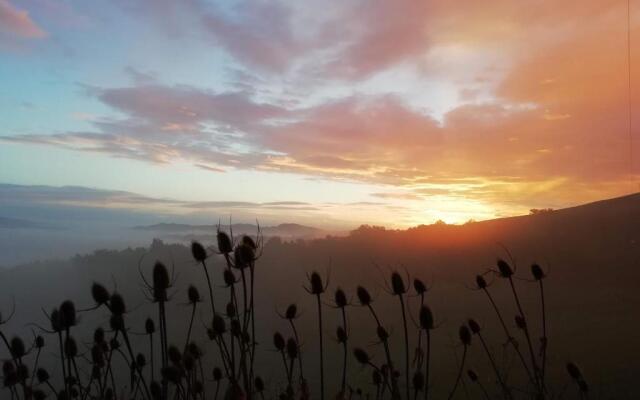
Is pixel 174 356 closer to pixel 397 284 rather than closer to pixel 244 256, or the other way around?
pixel 244 256

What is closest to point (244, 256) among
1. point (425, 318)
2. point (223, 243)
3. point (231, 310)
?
point (223, 243)

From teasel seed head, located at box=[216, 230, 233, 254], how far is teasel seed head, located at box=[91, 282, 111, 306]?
42.6 inches

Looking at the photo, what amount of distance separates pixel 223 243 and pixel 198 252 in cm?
40

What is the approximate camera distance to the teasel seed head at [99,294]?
492 cm

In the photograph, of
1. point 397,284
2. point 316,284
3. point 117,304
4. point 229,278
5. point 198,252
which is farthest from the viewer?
point 397,284

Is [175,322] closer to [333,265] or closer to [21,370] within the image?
[333,265]

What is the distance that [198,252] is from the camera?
17.5ft

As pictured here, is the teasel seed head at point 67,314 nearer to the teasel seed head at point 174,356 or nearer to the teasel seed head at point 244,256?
the teasel seed head at point 174,356

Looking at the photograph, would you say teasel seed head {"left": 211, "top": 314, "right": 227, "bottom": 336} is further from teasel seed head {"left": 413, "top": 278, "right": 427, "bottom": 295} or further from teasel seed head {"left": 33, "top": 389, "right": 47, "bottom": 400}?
teasel seed head {"left": 33, "top": 389, "right": 47, "bottom": 400}

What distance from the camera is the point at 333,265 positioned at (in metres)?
24.2

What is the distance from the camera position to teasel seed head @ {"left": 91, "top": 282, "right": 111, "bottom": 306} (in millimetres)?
4918

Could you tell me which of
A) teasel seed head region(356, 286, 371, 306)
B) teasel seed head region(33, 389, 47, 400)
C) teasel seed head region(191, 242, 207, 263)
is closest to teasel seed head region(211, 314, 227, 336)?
teasel seed head region(191, 242, 207, 263)

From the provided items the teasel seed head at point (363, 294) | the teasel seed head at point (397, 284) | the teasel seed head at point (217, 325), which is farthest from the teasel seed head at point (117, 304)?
the teasel seed head at point (397, 284)

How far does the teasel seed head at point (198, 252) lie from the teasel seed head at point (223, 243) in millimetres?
319
